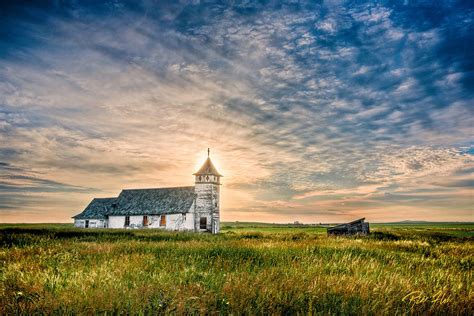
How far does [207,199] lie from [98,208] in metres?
21.1

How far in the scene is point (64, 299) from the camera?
14.7 feet

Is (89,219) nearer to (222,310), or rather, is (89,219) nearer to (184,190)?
(184,190)

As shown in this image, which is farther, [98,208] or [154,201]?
[98,208]

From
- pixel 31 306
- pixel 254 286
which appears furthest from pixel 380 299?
pixel 31 306

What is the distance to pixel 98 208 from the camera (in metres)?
51.7

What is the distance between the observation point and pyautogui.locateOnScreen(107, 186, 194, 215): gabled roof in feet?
143

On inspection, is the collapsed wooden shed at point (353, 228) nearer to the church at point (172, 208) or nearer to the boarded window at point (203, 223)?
the church at point (172, 208)

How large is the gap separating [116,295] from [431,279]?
644 cm

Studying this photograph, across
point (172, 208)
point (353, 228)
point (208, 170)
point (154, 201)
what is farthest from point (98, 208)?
point (353, 228)

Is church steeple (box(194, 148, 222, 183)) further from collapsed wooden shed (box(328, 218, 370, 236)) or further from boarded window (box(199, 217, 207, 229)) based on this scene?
collapsed wooden shed (box(328, 218, 370, 236))

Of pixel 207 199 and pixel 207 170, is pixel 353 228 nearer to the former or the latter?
pixel 207 199

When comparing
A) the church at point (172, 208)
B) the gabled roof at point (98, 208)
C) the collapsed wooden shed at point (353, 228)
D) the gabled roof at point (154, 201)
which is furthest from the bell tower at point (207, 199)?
the collapsed wooden shed at point (353, 228)

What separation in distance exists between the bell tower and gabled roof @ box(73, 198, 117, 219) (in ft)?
52.2

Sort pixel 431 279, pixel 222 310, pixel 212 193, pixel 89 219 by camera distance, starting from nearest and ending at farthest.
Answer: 1. pixel 222 310
2. pixel 431 279
3. pixel 212 193
4. pixel 89 219
